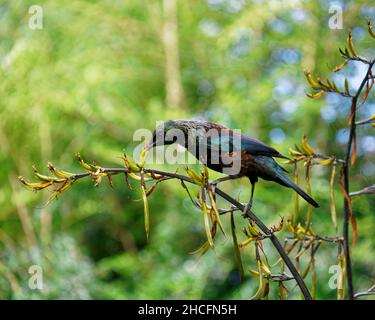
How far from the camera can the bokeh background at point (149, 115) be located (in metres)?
4.31

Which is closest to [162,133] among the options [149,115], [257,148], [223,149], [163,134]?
[163,134]

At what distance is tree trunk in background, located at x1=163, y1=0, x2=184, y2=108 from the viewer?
17.2 ft

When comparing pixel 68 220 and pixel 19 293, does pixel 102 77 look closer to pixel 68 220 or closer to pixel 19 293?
pixel 68 220

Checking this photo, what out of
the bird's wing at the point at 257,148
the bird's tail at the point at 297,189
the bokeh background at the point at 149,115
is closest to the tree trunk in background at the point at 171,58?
the bokeh background at the point at 149,115

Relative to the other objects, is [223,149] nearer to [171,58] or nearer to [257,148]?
[257,148]

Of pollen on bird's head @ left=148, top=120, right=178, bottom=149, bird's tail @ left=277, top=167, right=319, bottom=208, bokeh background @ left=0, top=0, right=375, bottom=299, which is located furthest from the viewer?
bokeh background @ left=0, top=0, right=375, bottom=299

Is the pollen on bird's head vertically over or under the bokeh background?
under

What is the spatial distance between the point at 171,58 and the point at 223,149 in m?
3.62

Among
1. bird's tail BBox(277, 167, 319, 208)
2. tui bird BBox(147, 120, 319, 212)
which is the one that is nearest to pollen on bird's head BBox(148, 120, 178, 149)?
tui bird BBox(147, 120, 319, 212)

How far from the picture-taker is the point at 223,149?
5.98 feet

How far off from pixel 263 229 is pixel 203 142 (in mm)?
446

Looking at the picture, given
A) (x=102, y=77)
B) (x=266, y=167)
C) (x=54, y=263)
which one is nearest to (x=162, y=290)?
(x=54, y=263)

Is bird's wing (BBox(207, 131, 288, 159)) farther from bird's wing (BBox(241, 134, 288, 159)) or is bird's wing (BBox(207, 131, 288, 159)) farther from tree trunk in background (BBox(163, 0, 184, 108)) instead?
tree trunk in background (BBox(163, 0, 184, 108))

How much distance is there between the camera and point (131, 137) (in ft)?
16.6
